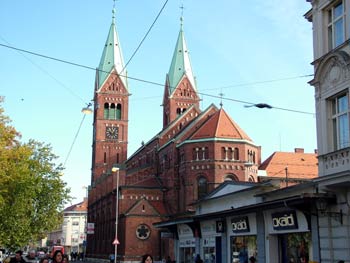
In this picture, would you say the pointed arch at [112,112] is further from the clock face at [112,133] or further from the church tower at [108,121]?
the clock face at [112,133]

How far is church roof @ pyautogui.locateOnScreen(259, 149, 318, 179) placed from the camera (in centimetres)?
7475

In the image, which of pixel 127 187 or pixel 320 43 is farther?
pixel 127 187

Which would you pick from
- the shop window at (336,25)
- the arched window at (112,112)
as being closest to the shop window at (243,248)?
the shop window at (336,25)

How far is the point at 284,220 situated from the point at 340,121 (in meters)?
5.33

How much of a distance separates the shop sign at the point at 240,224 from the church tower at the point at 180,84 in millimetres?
61040

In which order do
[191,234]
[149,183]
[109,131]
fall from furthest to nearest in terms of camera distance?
[109,131], [149,183], [191,234]

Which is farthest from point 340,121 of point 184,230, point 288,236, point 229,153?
point 229,153

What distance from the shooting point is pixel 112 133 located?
281 ft

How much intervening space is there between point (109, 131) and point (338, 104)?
232ft

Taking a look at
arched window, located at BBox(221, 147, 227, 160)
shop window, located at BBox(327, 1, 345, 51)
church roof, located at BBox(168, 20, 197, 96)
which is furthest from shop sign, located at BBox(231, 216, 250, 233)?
church roof, located at BBox(168, 20, 197, 96)

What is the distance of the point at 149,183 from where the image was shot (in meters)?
64.7

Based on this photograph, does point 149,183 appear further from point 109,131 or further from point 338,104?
point 338,104

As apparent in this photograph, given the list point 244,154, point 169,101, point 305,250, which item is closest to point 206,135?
point 244,154

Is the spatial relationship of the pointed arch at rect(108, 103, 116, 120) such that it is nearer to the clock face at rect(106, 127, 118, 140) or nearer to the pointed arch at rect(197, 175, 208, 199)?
the clock face at rect(106, 127, 118, 140)
